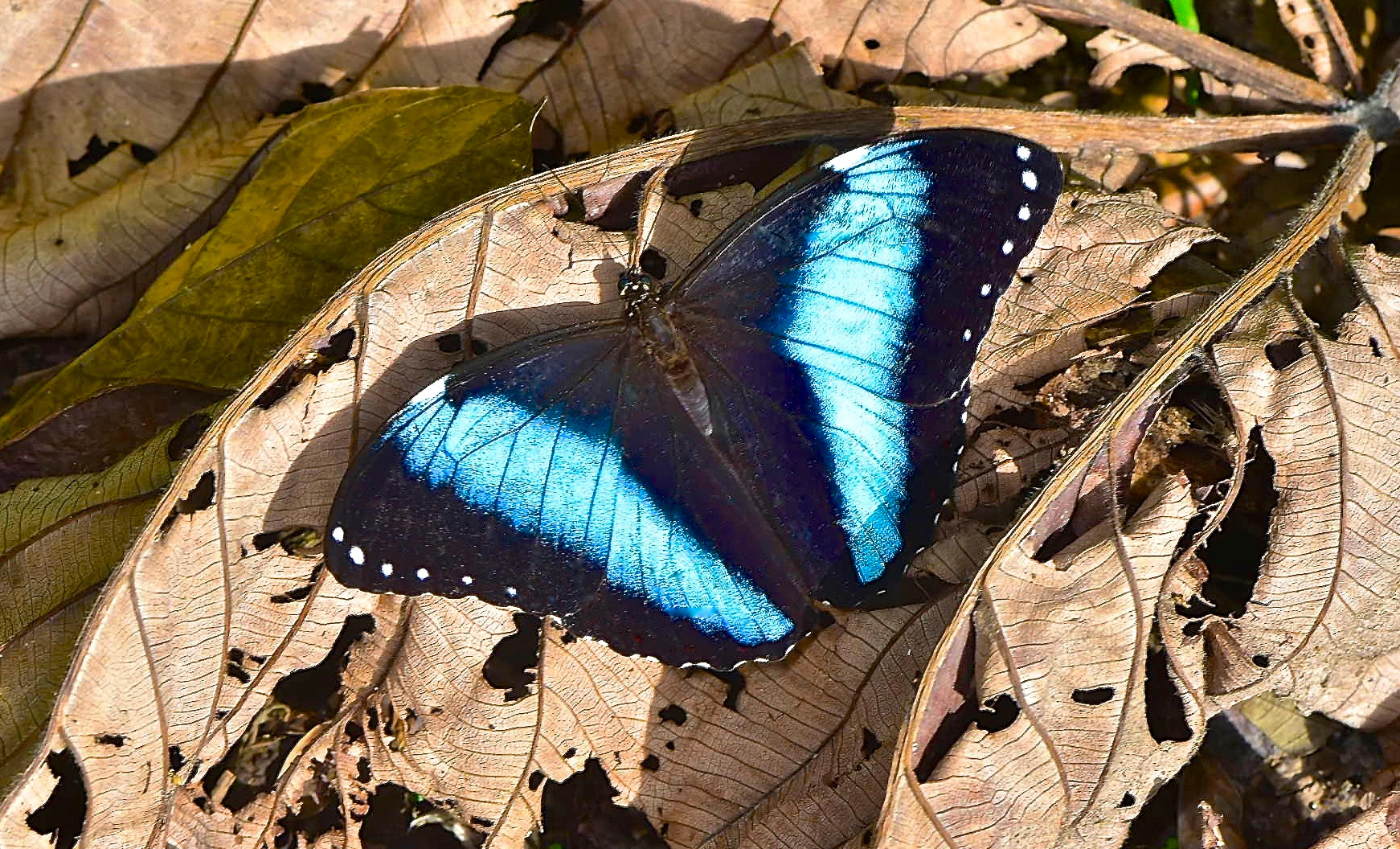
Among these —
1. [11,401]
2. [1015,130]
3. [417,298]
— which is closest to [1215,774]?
[1015,130]

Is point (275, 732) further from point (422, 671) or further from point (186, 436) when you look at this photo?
point (186, 436)

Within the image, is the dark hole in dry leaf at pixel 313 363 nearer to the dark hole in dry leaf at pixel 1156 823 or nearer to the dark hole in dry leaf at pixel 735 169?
the dark hole in dry leaf at pixel 735 169

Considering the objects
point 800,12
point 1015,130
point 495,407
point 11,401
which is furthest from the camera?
point 11,401

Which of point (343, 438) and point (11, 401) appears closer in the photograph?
point (343, 438)

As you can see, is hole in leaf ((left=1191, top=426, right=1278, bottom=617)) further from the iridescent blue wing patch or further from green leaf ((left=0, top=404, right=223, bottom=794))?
green leaf ((left=0, top=404, right=223, bottom=794))

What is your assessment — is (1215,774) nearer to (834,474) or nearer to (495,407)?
(834,474)
